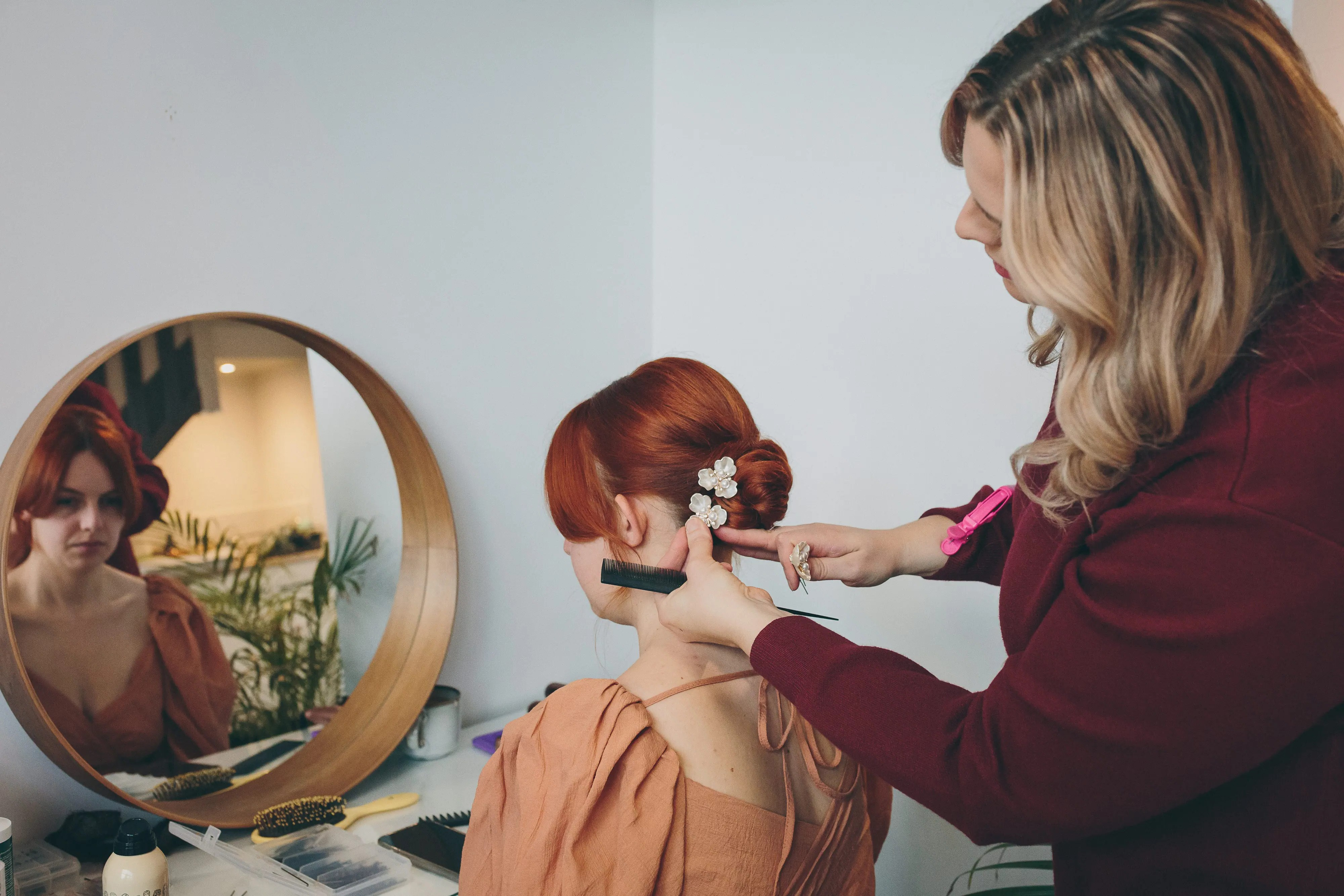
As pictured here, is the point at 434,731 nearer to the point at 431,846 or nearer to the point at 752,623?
the point at 431,846

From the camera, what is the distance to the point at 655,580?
3.69 feet

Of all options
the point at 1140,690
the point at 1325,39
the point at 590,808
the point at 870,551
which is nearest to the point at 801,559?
the point at 870,551

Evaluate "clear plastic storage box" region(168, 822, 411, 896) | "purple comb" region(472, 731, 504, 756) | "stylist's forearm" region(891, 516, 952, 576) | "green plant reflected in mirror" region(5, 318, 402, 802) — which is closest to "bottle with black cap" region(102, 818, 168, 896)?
"clear plastic storage box" region(168, 822, 411, 896)

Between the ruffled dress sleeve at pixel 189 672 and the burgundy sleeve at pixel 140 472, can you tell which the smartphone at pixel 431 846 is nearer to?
the ruffled dress sleeve at pixel 189 672

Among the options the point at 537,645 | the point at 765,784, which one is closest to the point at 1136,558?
the point at 765,784

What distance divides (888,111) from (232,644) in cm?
156

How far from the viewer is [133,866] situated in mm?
1121

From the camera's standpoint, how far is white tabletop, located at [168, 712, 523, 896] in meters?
1.30

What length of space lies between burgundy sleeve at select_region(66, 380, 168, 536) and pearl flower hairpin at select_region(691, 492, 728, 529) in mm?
839

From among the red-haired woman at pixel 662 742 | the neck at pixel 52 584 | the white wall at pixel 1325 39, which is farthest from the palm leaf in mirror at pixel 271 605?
the white wall at pixel 1325 39

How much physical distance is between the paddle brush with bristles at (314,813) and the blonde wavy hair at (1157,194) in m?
1.25

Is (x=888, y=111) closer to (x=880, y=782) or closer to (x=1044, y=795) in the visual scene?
(x=880, y=782)

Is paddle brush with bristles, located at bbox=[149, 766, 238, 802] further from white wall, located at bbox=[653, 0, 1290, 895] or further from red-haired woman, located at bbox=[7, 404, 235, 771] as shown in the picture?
white wall, located at bbox=[653, 0, 1290, 895]

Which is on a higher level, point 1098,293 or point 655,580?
point 1098,293
